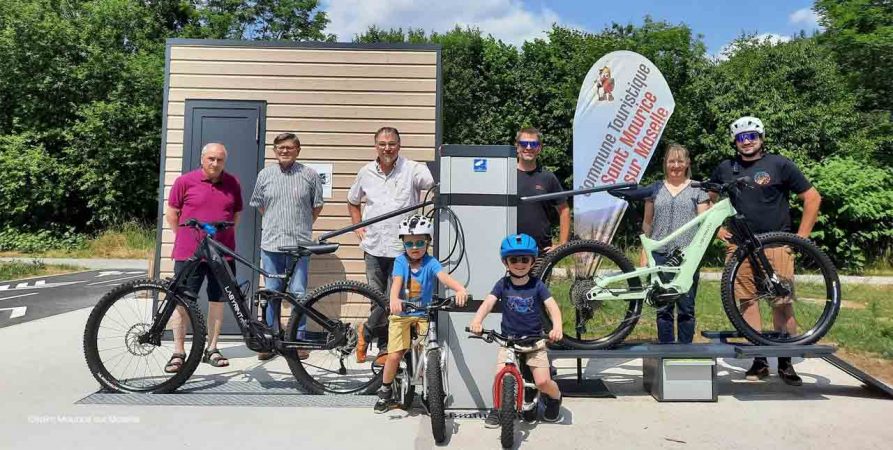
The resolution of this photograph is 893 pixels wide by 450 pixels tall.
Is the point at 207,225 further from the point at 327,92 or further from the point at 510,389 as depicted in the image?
the point at 510,389

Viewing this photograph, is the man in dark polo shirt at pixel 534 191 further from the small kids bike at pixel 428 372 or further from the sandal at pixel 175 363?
the sandal at pixel 175 363

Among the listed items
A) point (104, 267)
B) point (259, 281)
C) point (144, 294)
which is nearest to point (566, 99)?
point (104, 267)

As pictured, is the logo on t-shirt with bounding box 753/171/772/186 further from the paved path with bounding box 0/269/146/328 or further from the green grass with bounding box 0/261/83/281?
the green grass with bounding box 0/261/83/281

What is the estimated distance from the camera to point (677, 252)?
3.99m

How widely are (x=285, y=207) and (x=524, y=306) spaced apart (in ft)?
7.00

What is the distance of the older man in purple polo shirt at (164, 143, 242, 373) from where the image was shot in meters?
4.23

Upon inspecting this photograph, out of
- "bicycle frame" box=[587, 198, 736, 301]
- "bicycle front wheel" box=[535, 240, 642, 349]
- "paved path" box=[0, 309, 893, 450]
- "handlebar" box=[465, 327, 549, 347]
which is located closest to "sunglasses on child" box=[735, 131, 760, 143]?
"bicycle frame" box=[587, 198, 736, 301]

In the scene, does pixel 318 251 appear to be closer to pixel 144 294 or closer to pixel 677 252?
pixel 144 294

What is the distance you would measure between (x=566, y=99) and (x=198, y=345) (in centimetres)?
1602

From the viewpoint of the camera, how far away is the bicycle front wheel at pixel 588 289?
3.96m

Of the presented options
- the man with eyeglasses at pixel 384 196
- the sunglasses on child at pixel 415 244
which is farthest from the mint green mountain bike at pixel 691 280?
the man with eyeglasses at pixel 384 196

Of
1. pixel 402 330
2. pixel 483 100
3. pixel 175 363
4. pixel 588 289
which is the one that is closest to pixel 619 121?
pixel 588 289

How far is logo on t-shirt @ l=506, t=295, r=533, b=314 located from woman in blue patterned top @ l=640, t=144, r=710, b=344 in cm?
122

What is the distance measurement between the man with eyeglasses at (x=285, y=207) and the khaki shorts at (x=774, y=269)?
10.1ft
